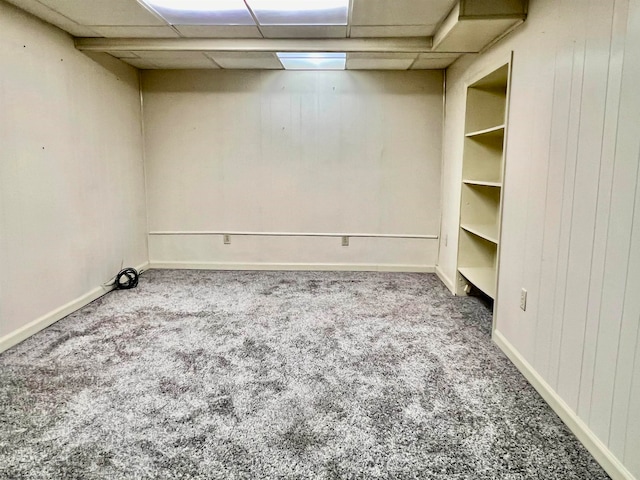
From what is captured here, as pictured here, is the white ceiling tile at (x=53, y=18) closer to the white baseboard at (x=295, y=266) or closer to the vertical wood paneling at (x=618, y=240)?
the white baseboard at (x=295, y=266)

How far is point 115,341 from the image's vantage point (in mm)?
2906

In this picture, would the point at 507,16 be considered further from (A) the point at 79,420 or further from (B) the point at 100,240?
(B) the point at 100,240

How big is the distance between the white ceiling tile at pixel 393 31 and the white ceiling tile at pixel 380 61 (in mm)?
369

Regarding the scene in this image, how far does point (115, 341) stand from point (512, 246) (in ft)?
8.75

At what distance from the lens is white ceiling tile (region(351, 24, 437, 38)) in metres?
3.21

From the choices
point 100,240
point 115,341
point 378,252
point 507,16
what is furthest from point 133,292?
point 507,16

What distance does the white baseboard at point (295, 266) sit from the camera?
495 centimetres

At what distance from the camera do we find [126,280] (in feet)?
14.3

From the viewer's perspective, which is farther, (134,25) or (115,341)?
(134,25)

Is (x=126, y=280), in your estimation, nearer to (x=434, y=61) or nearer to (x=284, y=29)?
(x=284, y=29)

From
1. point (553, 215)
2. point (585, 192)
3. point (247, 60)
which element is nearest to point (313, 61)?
point (247, 60)

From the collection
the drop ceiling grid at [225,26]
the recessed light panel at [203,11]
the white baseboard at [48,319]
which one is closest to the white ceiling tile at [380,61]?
the drop ceiling grid at [225,26]

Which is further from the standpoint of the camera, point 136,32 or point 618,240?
point 136,32

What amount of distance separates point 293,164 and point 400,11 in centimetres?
224
